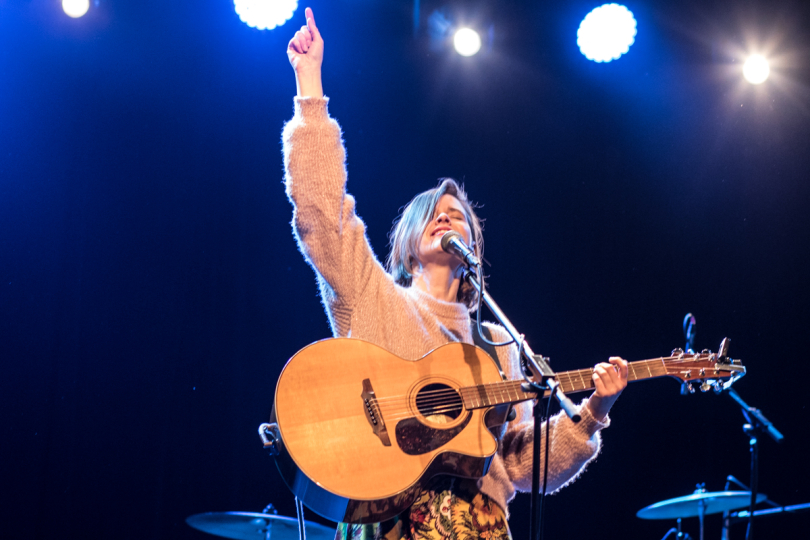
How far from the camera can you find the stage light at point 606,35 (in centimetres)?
500

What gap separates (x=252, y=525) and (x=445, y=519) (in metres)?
1.85

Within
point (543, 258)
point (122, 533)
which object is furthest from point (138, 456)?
point (543, 258)

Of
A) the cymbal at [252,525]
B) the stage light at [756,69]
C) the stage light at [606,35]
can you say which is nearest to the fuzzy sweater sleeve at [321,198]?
the cymbal at [252,525]

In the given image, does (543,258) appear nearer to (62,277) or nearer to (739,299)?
(739,299)

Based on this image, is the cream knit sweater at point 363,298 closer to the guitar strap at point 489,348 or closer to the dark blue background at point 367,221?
the guitar strap at point 489,348

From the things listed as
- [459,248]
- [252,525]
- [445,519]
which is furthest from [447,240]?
[252,525]

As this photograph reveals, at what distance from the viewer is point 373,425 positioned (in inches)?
71.8

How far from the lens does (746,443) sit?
16.3 feet

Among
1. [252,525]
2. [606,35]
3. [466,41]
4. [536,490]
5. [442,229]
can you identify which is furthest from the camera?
[606,35]

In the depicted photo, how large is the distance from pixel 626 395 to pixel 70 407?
12.8 feet

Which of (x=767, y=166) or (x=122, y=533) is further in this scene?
(x=767, y=166)

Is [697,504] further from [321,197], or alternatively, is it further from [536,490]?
[321,197]

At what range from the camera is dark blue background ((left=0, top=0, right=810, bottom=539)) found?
3.81 meters

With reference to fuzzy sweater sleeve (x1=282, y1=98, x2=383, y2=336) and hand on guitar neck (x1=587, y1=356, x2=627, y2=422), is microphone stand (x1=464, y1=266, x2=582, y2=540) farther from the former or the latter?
fuzzy sweater sleeve (x1=282, y1=98, x2=383, y2=336)
